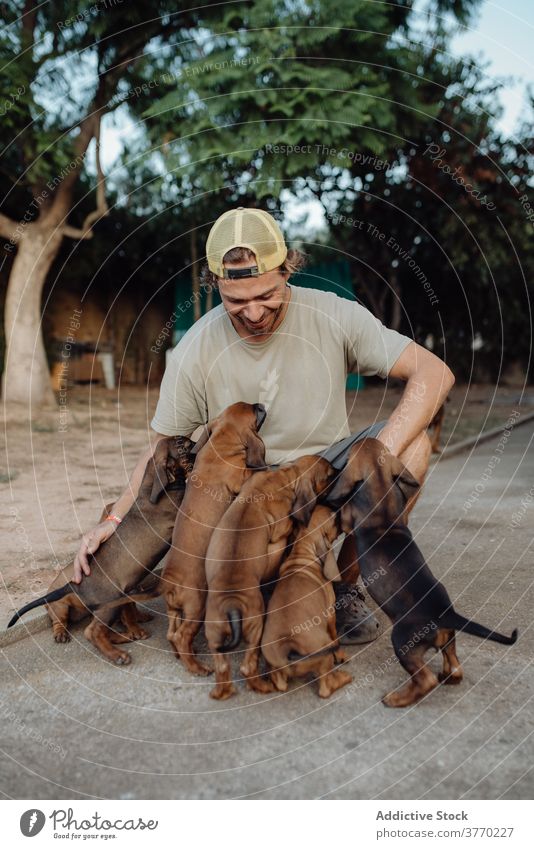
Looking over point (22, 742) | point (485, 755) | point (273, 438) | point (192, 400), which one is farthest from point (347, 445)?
point (22, 742)

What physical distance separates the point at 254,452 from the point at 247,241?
44.3 inches

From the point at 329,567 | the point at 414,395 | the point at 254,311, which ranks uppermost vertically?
the point at 254,311

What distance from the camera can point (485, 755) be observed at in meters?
2.89

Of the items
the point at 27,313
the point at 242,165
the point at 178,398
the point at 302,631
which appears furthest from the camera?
the point at 27,313

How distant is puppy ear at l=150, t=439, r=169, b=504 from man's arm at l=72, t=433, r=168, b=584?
0.05 metres

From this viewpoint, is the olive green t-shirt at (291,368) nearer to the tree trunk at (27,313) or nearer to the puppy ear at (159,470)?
the puppy ear at (159,470)

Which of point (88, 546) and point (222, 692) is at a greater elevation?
point (88, 546)

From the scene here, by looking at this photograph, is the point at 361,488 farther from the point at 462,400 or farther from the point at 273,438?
the point at 462,400

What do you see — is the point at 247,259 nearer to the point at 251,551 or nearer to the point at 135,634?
the point at 251,551

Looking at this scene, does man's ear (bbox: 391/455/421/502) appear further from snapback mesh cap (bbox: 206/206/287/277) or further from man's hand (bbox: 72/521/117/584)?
man's hand (bbox: 72/521/117/584)

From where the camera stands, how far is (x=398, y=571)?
11.0 ft

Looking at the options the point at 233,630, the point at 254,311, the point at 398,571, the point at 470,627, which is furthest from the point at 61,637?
the point at 470,627

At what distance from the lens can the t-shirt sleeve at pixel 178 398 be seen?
4484mm

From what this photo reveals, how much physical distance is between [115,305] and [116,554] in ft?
59.6
